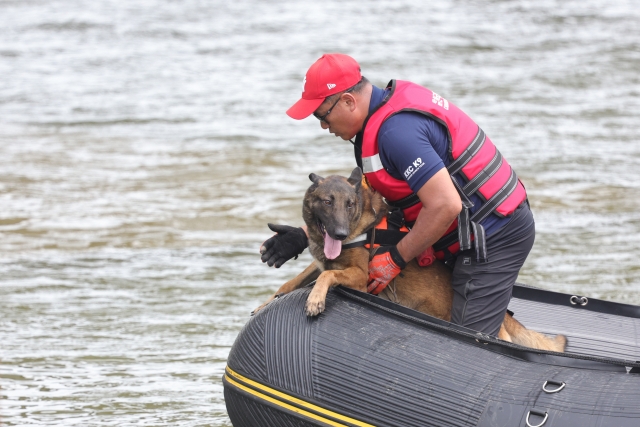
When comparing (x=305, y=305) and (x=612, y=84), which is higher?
(x=305, y=305)

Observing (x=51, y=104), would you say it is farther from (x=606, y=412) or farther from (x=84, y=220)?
(x=606, y=412)

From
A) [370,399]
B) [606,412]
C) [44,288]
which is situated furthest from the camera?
[44,288]

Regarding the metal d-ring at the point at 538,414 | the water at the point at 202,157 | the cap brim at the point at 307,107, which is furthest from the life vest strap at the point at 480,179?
the water at the point at 202,157

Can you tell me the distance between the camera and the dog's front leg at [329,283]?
4844 millimetres

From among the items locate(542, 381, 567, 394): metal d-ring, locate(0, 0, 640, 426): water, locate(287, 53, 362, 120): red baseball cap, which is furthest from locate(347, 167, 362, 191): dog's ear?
locate(0, 0, 640, 426): water

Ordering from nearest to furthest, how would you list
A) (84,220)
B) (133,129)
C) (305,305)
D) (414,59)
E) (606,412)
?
(606,412), (305,305), (84,220), (133,129), (414,59)

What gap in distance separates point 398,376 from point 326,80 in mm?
1478

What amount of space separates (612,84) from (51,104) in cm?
1097

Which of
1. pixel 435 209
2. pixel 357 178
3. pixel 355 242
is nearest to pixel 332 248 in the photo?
pixel 355 242

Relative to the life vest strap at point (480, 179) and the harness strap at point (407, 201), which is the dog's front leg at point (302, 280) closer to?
the harness strap at point (407, 201)

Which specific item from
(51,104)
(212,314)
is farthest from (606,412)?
(51,104)

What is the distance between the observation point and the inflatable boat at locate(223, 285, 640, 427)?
4391mm

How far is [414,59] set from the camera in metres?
20.8

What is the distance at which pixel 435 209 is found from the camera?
14.9 ft
